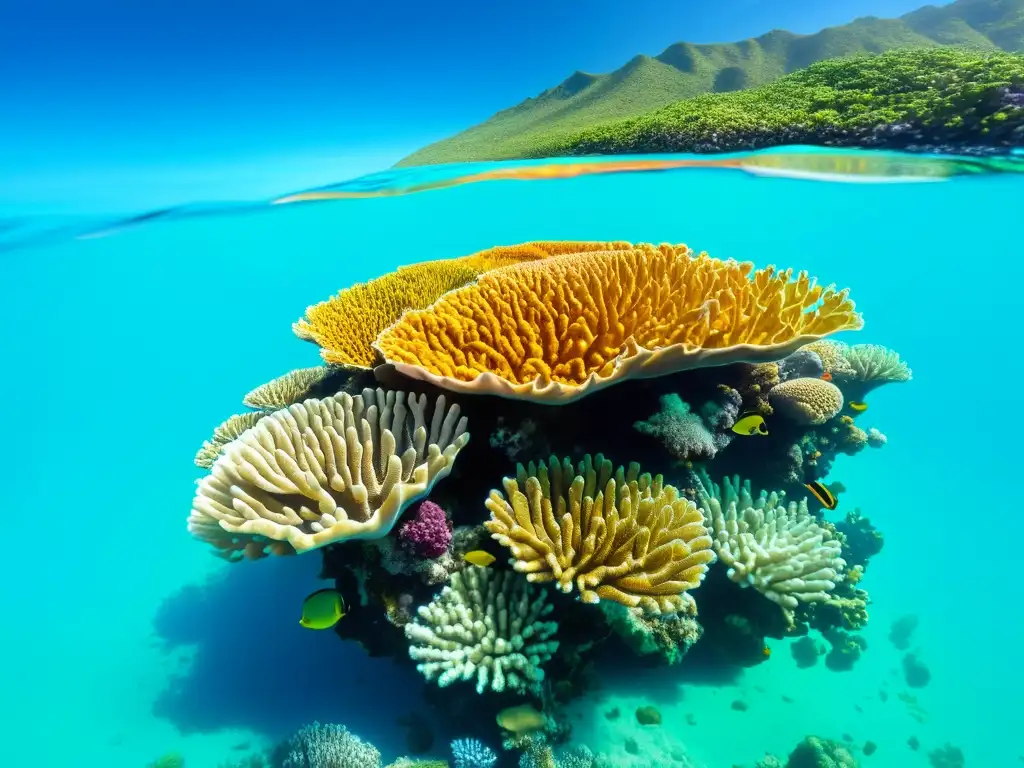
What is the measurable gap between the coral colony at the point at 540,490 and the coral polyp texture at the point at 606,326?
2 cm

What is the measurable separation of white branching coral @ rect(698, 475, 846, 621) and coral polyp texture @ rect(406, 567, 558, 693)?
62.0 inches

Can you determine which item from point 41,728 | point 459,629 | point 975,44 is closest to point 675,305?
point 459,629

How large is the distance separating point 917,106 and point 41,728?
2168 centimetres

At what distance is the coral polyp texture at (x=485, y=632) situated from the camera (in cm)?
302

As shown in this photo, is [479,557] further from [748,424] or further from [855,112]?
[855,112]

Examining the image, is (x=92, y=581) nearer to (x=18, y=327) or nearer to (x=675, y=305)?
(x=675, y=305)

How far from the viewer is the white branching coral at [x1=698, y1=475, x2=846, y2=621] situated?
360 cm

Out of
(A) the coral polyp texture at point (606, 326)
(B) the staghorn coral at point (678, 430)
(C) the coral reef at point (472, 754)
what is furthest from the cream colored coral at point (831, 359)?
(C) the coral reef at point (472, 754)

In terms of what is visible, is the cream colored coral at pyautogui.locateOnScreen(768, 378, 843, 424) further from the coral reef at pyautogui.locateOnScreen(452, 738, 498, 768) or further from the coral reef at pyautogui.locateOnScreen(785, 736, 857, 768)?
the coral reef at pyautogui.locateOnScreen(452, 738, 498, 768)

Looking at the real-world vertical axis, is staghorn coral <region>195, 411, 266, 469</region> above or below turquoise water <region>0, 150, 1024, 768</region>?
above

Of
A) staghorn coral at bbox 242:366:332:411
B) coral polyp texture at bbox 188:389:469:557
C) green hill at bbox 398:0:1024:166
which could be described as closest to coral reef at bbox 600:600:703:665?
coral polyp texture at bbox 188:389:469:557

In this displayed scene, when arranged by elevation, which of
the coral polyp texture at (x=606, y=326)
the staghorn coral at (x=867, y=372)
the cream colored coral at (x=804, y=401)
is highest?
the coral polyp texture at (x=606, y=326)

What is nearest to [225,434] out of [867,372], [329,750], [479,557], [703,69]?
[329,750]

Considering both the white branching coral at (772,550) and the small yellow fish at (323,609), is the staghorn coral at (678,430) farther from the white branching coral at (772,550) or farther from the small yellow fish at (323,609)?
the small yellow fish at (323,609)
